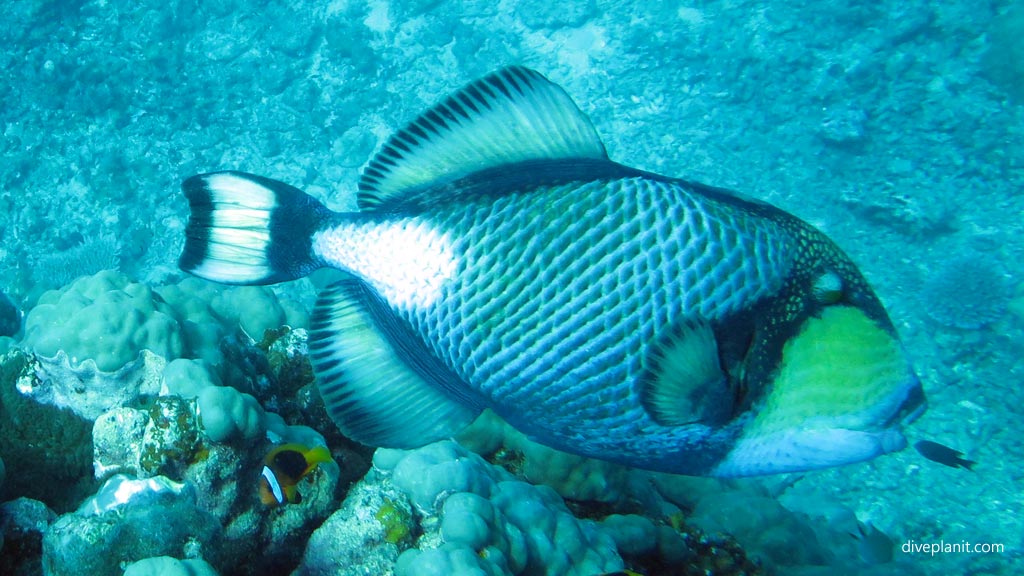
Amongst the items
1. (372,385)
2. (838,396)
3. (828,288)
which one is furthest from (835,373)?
(372,385)

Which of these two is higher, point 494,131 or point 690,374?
point 494,131

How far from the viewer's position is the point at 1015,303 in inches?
297

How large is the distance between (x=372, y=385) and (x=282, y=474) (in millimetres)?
725

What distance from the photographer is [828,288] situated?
3.74ft

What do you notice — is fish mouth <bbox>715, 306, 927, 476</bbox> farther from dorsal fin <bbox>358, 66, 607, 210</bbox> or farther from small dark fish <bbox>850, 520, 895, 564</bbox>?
small dark fish <bbox>850, 520, 895, 564</bbox>

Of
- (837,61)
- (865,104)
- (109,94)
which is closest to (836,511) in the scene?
(865,104)

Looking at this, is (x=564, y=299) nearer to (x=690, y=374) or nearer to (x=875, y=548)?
(x=690, y=374)

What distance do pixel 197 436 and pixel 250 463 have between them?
8.1 inches

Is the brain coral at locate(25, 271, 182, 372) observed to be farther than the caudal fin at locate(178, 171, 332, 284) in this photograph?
Yes

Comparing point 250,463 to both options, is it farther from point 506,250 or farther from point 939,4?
point 939,4

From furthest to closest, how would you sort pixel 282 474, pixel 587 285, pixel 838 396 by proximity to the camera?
pixel 282 474
pixel 587 285
pixel 838 396

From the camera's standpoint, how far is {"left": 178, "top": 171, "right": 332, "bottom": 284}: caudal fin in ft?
4.56

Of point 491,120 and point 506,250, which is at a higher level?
point 491,120

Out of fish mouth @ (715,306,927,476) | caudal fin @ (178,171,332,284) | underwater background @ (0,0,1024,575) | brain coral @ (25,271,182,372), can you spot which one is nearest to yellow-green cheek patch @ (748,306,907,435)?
fish mouth @ (715,306,927,476)
